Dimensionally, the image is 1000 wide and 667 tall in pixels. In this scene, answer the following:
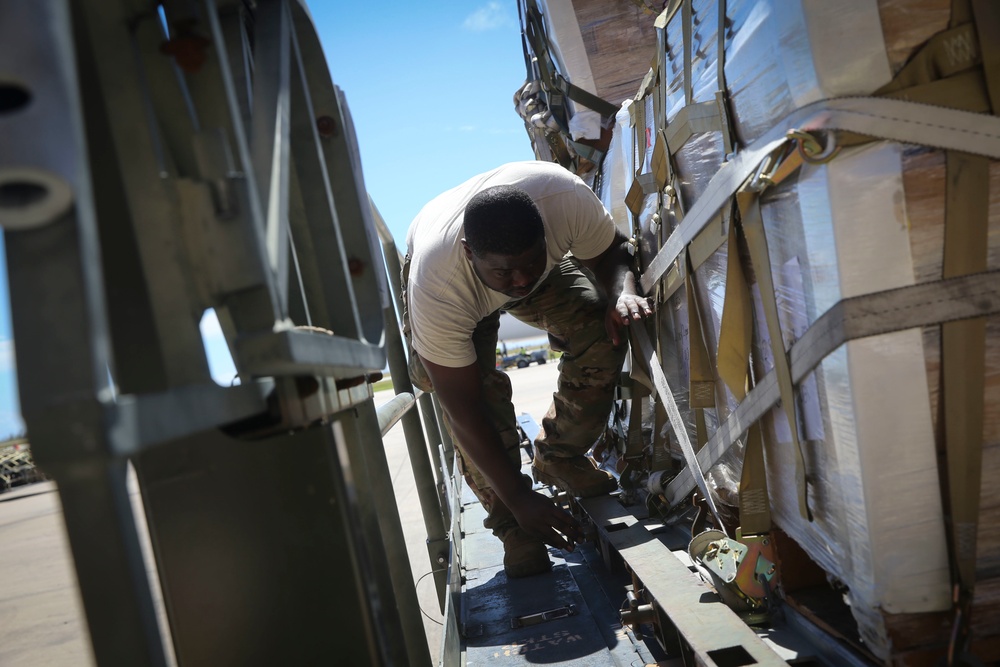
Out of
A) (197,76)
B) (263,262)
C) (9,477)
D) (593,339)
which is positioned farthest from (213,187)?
(9,477)

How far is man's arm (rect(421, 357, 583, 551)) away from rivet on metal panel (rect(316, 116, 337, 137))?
144 centimetres

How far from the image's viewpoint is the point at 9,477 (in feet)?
59.3

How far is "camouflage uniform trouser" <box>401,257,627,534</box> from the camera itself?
3105mm

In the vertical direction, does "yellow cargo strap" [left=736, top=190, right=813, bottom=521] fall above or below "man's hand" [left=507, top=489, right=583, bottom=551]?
above

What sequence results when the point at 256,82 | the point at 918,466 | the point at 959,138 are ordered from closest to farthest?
the point at 256,82, the point at 959,138, the point at 918,466

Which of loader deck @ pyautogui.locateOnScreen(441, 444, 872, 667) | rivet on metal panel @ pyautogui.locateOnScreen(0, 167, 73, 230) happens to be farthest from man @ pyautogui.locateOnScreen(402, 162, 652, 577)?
rivet on metal panel @ pyautogui.locateOnScreen(0, 167, 73, 230)

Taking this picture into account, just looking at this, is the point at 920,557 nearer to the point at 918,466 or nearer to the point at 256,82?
the point at 918,466

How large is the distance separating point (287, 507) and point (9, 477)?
20883 millimetres

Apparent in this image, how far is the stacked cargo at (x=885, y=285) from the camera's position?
128cm

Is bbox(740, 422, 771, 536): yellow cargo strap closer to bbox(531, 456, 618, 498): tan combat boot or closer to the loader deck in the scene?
the loader deck

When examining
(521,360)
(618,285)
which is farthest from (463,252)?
(521,360)

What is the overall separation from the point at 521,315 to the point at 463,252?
0.76 meters

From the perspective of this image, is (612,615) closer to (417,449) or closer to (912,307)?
(417,449)

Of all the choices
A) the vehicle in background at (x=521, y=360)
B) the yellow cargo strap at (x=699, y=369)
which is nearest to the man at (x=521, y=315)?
the yellow cargo strap at (x=699, y=369)
